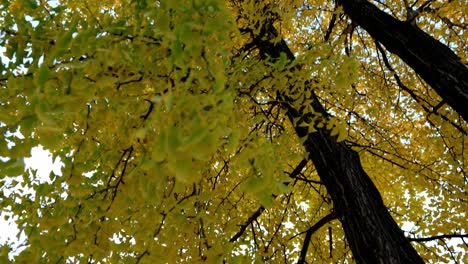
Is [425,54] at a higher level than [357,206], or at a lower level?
higher

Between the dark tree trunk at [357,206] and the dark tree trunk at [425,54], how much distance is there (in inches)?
33.6

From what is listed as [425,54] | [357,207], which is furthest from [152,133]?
[425,54]

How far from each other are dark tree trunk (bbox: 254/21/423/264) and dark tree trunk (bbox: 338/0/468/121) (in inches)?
33.6

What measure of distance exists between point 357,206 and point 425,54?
1.30 meters

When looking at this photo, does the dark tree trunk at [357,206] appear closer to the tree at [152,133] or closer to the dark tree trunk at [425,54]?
the tree at [152,133]

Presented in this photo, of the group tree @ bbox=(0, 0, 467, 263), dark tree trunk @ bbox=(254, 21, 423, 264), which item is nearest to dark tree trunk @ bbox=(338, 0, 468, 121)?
tree @ bbox=(0, 0, 467, 263)

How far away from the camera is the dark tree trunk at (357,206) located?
108 inches

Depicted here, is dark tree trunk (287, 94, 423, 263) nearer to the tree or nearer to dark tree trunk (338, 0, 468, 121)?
the tree

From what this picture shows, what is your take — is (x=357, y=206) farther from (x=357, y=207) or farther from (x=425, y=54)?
(x=425, y=54)

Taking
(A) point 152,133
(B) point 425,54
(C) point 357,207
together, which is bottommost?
(A) point 152,133

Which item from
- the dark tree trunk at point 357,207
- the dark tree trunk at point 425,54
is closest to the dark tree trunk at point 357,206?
the dark tree trunk at point 357,207

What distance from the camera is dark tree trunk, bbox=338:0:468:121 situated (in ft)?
9.16

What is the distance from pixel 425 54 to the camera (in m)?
2.99

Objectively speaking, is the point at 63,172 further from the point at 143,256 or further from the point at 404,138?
the point at 404,138
